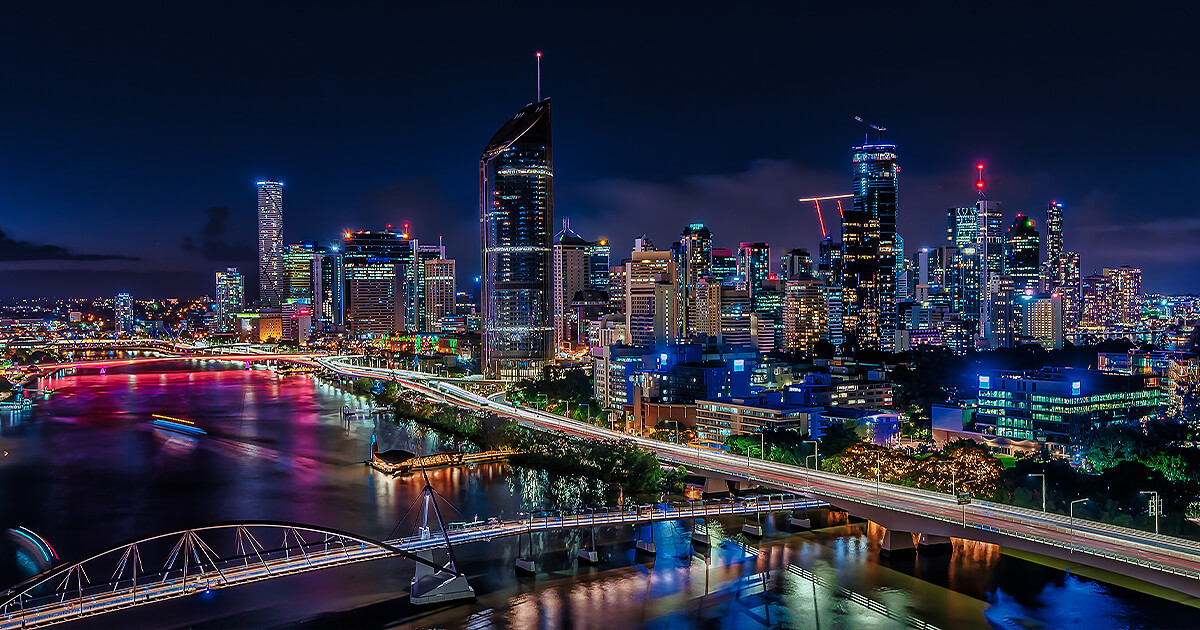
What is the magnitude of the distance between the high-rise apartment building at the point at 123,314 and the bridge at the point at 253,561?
66176mm

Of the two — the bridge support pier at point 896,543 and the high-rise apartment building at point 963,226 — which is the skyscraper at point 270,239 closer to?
the high-rise apartment building at point 963,226

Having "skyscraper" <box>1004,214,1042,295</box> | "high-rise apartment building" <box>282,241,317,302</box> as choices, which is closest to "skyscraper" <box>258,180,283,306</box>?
"high-rise apartment building" <box>282,241,317,302</box>

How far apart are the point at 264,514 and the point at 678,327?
95.8 ft

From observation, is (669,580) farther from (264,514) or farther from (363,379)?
(363,379)

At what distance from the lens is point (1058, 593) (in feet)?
31.4

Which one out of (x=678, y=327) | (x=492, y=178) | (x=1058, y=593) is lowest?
(x=1058, y=593)

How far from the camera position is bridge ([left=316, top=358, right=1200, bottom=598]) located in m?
8.06

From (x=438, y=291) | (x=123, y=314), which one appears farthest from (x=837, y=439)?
(x=123, y=314)

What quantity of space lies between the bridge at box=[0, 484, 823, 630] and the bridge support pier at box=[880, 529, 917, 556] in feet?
4.82

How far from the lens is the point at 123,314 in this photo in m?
82.9

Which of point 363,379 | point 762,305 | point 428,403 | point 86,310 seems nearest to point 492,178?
point 363,379

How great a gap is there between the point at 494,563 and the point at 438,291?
60618 millimetres

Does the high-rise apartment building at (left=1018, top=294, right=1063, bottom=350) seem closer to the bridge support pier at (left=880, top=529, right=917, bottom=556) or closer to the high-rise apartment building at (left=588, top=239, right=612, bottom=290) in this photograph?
the high-rise apartment building at (left=588, top=239, right=612, bottom=290)

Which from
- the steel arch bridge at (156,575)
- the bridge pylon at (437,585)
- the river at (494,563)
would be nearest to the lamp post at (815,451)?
the river at (494,563)
